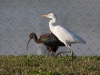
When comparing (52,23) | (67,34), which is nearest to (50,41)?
(52,23)

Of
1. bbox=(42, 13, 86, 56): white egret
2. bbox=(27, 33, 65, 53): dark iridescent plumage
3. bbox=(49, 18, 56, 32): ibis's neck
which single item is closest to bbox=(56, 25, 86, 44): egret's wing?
bbox=(42, 13, 86, 56): white egret

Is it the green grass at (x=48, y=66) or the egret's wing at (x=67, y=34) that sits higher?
the egret's wing at (x=67, y=34)

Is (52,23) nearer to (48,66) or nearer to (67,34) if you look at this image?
(67,34)

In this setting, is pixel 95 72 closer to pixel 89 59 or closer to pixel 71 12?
pixel 89 59

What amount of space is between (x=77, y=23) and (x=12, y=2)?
127 cm

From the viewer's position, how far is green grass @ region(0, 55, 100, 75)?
228 inches

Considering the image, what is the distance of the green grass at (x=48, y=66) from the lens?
578cm

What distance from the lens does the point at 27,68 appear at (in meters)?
6.15

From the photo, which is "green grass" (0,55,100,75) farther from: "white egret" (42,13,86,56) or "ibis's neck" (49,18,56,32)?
"ibis's neck" (49,18,56,32)

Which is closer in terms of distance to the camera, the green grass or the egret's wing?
the green grass

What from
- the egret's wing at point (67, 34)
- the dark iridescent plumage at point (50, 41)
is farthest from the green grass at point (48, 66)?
the dark iridescent plumage at point (50, 41)

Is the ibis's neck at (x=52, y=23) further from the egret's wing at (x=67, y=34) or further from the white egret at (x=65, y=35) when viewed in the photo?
the egret's wing at (x=67, y=34)

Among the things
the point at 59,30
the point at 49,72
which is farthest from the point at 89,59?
the point at 49,72

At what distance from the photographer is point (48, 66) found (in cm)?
623
